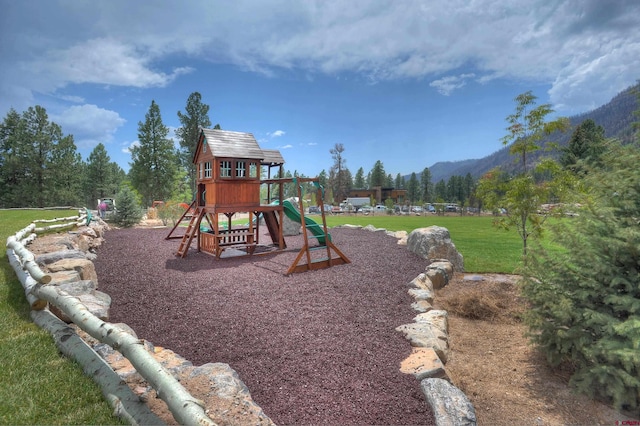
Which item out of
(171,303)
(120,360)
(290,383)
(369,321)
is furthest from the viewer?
(171,303)

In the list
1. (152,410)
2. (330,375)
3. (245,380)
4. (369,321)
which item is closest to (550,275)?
(369,321)

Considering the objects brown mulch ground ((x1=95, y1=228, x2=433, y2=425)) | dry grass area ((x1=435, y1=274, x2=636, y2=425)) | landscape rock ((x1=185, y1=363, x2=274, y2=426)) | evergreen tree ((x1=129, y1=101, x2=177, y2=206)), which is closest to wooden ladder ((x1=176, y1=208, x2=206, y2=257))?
brown mulch ground ((x1=95, y1=228, x2=433, y2=425))

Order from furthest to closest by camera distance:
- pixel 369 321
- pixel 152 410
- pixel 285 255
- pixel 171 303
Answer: pixel 285 255 < pixel 171 303 < pixel 369 321 < pixel 152 410

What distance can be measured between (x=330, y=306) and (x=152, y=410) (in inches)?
153

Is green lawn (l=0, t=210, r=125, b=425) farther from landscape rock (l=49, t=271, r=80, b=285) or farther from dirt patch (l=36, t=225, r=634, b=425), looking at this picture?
landscape rock (l=49, t=271, r=80, b=285)

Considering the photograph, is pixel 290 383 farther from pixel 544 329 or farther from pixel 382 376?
pixel 544 329

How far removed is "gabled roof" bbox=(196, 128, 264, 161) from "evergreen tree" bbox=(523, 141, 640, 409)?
359 inches

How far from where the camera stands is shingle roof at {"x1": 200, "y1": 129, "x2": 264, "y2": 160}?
→ 1110cm

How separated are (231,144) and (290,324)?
7715mm

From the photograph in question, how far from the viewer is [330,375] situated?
13.7 feet

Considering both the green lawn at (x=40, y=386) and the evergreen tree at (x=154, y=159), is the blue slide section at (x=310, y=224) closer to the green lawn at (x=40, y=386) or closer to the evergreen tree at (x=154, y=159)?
the green lawn at (x=40, y=386)

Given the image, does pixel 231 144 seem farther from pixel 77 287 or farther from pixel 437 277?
pixel 437 277

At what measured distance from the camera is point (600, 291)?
4211 mm

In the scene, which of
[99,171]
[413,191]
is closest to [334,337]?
[99,171]
